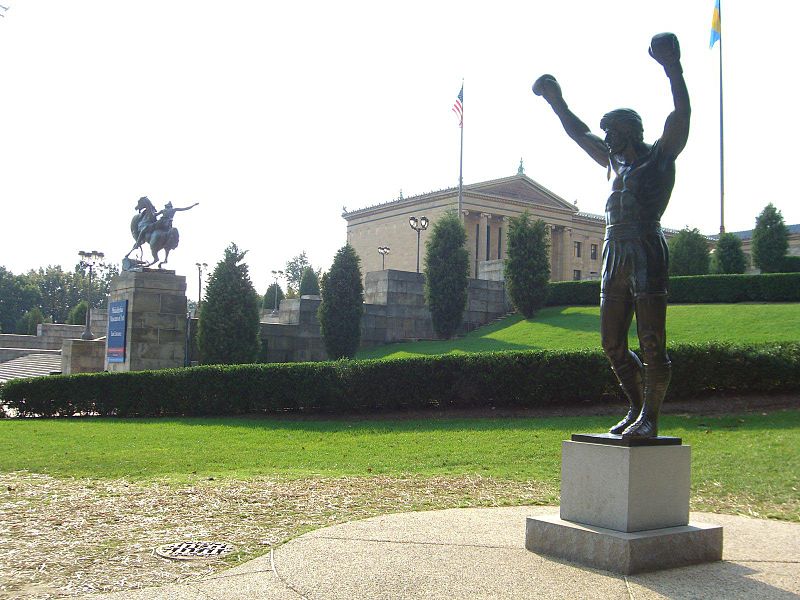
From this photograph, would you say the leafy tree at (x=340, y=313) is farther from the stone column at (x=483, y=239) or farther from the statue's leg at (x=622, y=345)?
the stone column at (x=483, y=239)

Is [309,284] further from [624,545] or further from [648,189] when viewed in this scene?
[624,545]

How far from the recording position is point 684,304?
27.8m

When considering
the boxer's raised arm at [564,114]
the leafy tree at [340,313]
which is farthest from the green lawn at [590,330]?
the boxer's raised arm at [564,114]

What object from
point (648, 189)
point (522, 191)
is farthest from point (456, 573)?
point (522, 191)

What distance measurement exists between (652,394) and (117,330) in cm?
1916

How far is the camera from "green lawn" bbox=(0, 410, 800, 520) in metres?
9.52

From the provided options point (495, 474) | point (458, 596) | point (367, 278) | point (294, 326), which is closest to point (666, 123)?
point (458, 596)

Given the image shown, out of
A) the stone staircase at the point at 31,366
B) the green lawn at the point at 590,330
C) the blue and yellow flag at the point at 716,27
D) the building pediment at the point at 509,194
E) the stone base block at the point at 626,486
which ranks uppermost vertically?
the blue and yellow flag at the point at 716,27

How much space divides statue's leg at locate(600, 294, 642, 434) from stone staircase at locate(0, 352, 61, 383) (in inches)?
1088

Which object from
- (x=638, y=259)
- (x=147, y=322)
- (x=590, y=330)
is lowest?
(x=147, y=322)

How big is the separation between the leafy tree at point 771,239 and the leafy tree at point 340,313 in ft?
60.2

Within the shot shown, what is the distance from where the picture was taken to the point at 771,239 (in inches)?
1292

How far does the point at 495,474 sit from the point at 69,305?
3214 inches

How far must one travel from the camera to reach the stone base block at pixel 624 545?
5047 mm
